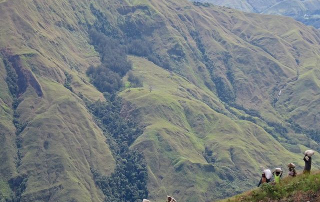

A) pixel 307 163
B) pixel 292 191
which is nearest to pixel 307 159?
pixel 307 163

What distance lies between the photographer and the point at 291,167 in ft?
126

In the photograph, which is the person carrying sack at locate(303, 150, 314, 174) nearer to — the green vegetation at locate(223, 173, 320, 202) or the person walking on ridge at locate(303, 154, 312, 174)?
the person walking on ridge at locate(303, 154, 312, 174)

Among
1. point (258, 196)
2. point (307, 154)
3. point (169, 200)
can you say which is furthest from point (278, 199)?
point (169, 200)

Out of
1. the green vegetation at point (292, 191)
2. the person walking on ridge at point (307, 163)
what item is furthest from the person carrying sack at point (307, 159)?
the green vegetation at point (292, 191)

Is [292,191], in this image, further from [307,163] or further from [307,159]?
[307,163]

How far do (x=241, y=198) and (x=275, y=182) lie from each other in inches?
117

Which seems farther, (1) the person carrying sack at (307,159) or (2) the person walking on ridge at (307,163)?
(2) the person walking on ridge at (307,163)

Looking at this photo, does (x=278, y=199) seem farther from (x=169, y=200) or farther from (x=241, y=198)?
(x=169, y=200)

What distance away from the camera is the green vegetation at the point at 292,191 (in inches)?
1428

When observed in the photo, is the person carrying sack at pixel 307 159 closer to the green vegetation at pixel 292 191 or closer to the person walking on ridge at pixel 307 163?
the person walking on ridge at pixel 307 163

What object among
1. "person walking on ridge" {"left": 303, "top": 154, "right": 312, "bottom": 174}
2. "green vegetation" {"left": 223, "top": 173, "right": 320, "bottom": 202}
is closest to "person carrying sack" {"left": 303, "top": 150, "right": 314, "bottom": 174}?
"person walking on ridge" {"left": 303, "top": 154, "right": 312, "bottom": 174}

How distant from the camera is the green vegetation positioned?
36.3m

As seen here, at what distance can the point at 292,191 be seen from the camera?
37.0 meters

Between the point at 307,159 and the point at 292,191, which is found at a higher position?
the point at 307,159
